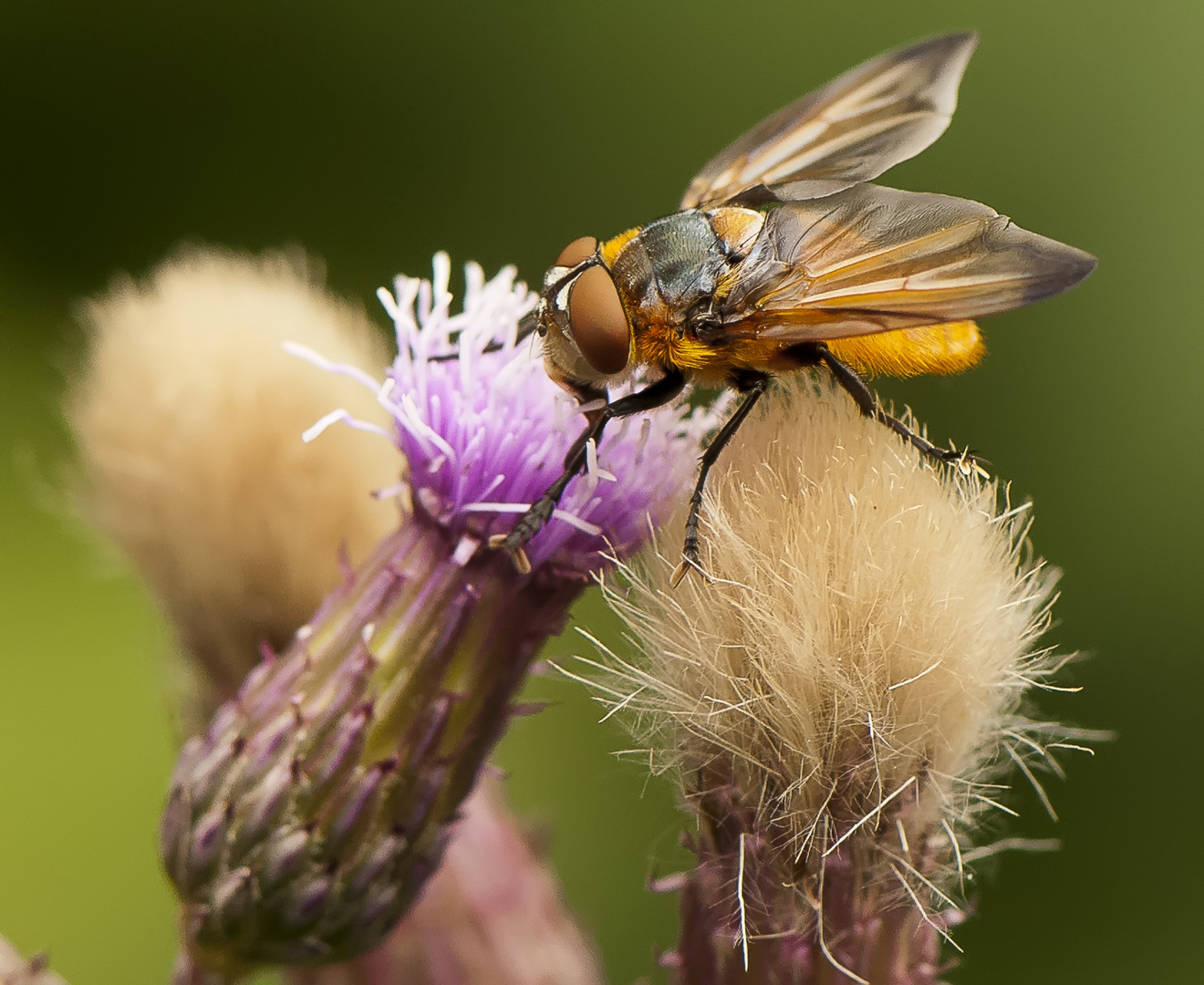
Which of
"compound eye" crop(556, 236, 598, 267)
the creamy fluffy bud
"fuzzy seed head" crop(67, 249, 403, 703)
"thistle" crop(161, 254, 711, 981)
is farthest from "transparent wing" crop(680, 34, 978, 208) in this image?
the creamy fluffy bud

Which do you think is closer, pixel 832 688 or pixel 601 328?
pixel 832 688

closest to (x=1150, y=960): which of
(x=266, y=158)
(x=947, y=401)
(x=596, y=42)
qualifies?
(x=947, y=401)

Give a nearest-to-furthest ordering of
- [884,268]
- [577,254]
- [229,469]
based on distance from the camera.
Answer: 1. [884,268]
2. [577,254]
3. [229,469]

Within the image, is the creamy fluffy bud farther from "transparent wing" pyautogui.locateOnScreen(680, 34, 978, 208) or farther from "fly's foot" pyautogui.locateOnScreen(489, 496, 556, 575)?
"transparent wing" pyautogui.locateOnScreen(680, 34, 978, 208)

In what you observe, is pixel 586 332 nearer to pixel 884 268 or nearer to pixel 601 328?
pixel 601 328

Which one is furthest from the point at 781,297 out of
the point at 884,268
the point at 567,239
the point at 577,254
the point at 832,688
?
the point at 567,239
